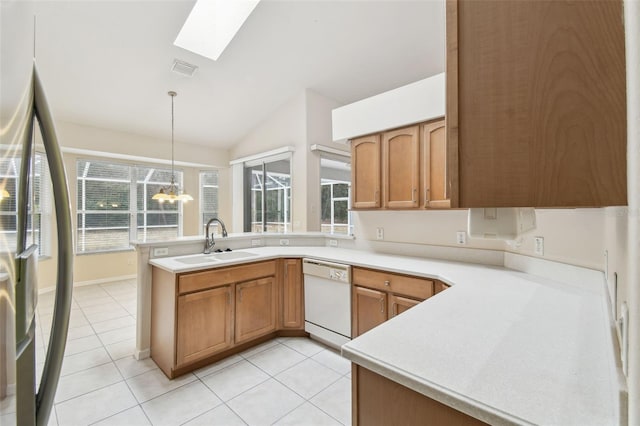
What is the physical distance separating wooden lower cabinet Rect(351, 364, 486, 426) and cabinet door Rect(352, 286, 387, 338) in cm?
141

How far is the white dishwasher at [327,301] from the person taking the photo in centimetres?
258

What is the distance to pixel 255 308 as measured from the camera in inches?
107

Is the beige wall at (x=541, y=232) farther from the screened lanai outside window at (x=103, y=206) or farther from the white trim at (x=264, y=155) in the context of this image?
the screened lanai outside window at (x=103, y=206)

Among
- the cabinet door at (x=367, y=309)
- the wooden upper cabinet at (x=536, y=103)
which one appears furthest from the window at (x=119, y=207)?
the wooden upper cabinet at (x=536, y=103)

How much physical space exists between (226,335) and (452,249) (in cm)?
214

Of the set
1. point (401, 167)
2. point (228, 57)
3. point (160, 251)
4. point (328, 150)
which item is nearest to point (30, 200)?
point (160, 251)

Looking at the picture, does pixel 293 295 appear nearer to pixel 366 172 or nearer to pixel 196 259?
pixel 196 259

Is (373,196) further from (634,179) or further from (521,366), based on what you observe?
(634,179)

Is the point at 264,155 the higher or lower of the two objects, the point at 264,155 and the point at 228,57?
the lower

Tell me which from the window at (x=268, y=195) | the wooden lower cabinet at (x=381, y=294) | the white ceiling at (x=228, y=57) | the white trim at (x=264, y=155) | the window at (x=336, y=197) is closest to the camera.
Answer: the wooden lower cabinet at (x=381, y=294)

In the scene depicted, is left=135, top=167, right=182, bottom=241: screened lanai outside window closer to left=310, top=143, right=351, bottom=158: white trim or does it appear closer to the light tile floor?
the light tile floor

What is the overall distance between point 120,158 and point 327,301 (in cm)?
498

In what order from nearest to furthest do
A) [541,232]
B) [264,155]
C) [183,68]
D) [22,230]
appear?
[22,230], [541,232], [183,68], [264,155]

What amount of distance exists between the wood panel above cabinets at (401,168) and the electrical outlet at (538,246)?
63 centimetres
